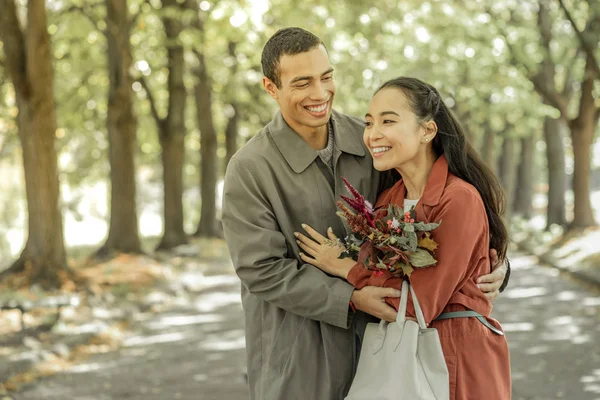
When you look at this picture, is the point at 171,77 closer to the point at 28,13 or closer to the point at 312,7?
the point at 312,7

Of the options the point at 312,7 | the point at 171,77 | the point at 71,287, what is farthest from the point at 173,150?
the point at 71,287

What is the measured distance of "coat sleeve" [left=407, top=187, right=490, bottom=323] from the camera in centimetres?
353

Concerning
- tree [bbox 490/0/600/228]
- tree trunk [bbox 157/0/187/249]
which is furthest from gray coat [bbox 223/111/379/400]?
tree trunk [bbox 157/0/187/249]

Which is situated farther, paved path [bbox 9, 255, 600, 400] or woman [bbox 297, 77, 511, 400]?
paved path [bbox 9, 255, 600, 400]

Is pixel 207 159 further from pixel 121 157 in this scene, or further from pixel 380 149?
pixel 380 149

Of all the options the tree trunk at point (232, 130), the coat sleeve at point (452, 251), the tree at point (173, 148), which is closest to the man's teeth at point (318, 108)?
the coat sleeve at point (452, 251)

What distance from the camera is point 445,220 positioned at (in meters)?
3.57

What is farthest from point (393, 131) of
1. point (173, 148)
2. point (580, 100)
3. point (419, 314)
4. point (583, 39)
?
point (580, 100)

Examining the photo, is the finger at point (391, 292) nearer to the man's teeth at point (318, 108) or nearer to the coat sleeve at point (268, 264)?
the coat sleeve at point (268, 264)

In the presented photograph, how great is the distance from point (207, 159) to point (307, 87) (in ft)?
75.6

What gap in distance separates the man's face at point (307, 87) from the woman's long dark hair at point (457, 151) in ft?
0.92

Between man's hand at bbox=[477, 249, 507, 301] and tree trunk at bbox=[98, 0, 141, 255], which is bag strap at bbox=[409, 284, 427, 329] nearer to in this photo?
man's hand at bbox=[477, 249, 507, 301]

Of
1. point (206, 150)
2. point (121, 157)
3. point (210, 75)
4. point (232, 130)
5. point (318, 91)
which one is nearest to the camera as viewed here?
point (318, 91)

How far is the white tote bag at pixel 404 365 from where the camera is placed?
11.2 ft
